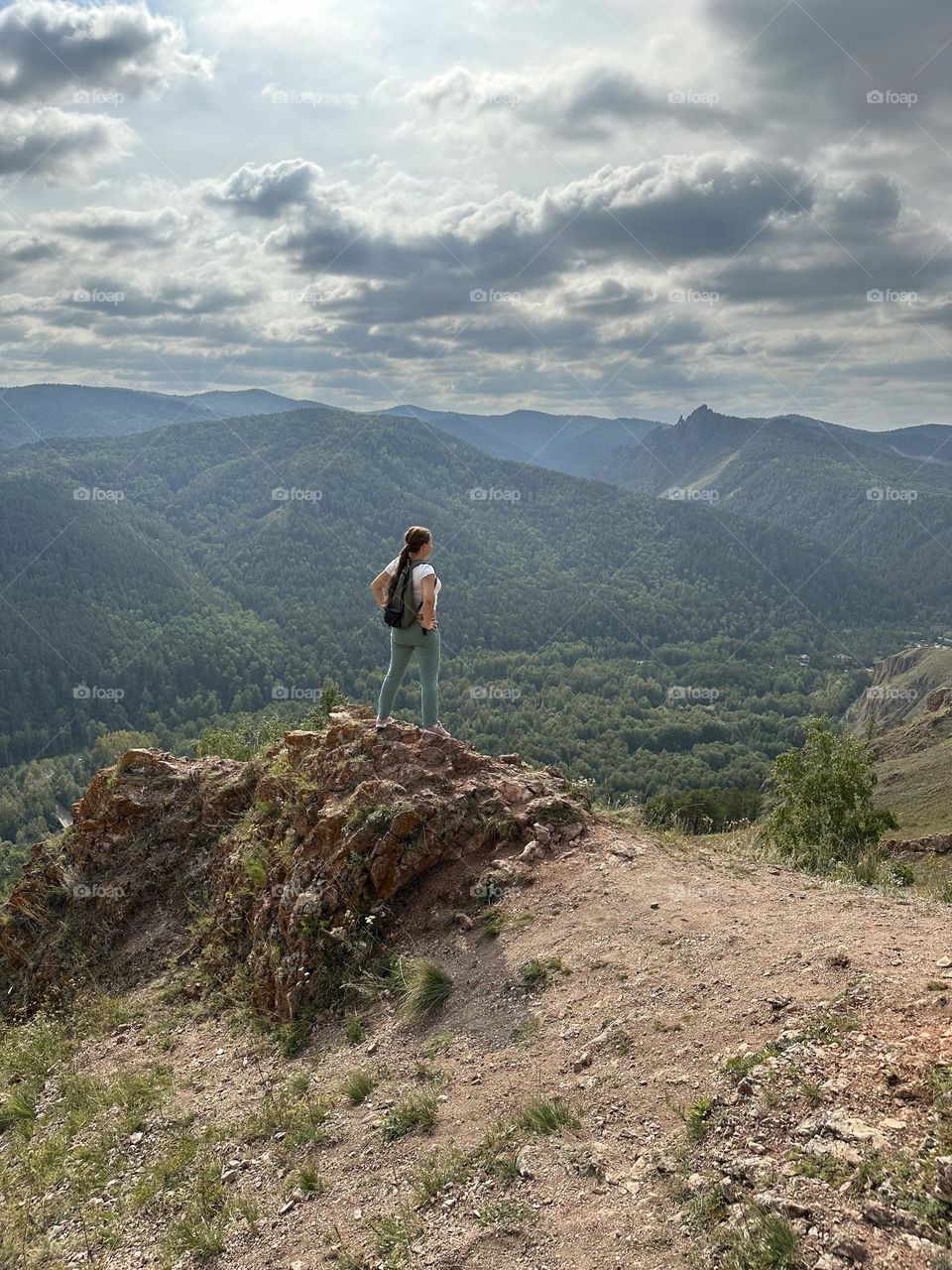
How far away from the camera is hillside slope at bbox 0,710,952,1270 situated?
176 inches

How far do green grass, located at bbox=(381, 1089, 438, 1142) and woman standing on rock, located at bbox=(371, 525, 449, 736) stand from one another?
5185mm

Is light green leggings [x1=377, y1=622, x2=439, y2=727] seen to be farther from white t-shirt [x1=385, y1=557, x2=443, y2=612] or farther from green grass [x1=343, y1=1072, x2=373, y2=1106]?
green grass [x1=343, y1=1072, x2=373, y2=1106]

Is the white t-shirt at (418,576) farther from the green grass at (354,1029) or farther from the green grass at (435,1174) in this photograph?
the green grass at (435,1174)

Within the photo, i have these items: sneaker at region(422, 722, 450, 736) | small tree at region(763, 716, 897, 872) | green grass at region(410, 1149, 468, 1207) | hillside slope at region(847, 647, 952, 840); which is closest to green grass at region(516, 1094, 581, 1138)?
green grass at region(410, 1149, 468, 1207)

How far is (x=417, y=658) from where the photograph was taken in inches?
424

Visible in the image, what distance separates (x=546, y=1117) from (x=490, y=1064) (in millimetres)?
1025

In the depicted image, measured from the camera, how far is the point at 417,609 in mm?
10383

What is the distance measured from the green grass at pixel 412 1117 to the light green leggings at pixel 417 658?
5.03 m

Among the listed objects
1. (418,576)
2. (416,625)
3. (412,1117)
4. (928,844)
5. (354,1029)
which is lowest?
(928,844)

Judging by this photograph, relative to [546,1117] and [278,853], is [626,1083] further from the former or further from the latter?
[278,853]

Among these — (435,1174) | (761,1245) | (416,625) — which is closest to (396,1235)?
(435,1174)

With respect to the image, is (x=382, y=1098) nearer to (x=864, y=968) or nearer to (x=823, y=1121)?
(x=823, y=1121)

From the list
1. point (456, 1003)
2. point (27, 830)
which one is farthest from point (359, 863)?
point (27, 830)

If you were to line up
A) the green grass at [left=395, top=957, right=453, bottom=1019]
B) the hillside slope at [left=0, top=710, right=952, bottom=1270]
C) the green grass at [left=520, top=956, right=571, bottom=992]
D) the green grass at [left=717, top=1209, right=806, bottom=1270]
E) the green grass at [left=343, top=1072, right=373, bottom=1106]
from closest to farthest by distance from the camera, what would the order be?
the green grass at [left=717, top=1209, right=806, bottom=1270], the hillside slope at [left=0, top=710, right=952, bottom=1270], the green grass at [left=343, top=1072, right=373, bottom=1106], the green grass at [left=520, top=956, right=571, bottom=992], the green grass at [left=395, top=957, right=453, bottom=1019]
